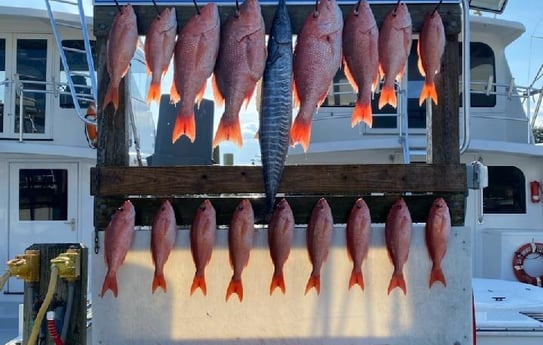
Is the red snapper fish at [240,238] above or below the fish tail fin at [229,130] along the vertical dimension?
below

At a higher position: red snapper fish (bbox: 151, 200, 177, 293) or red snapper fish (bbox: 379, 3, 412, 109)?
red snapper fish (bbox: 379, 3, 412, 109)

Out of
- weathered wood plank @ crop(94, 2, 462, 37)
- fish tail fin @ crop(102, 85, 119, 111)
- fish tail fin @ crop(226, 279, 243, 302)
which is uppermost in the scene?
weathered wood plank @ crop(94, 2, 462, 37)

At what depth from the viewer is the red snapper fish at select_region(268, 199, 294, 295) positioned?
214cm

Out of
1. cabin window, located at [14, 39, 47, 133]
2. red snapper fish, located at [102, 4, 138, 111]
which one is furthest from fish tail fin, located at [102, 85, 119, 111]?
cabin window, located at [14, 39, 47, 133]

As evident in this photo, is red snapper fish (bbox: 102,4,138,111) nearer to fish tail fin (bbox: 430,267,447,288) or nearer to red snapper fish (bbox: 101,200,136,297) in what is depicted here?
red snapper fish (bbox: 101,200,136,297)

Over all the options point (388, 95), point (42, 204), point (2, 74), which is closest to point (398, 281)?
point (388, 95)

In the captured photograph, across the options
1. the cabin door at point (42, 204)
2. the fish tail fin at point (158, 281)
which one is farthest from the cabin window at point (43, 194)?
the fish tail fin at point (158, 281)

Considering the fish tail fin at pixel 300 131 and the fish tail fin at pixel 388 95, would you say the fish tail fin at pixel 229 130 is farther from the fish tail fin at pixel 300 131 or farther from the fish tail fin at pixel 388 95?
the fish tail fin at pixel 388 95

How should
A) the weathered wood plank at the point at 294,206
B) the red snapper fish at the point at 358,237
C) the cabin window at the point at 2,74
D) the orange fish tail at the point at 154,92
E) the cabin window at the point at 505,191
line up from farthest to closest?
the cabin window at the point at 2,74, the cabin window at the point at 505,191, the weathered wood plank at the point at 294,206, the red snapper fish at the point at 358,237, the orange fish tail at the point at 154,92

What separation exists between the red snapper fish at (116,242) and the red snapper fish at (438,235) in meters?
1.13

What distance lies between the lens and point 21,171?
24.5 feet

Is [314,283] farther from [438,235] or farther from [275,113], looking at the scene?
[275,113]

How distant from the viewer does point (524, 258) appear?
6305 millimetres

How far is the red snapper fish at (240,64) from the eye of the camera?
6.55 ft
